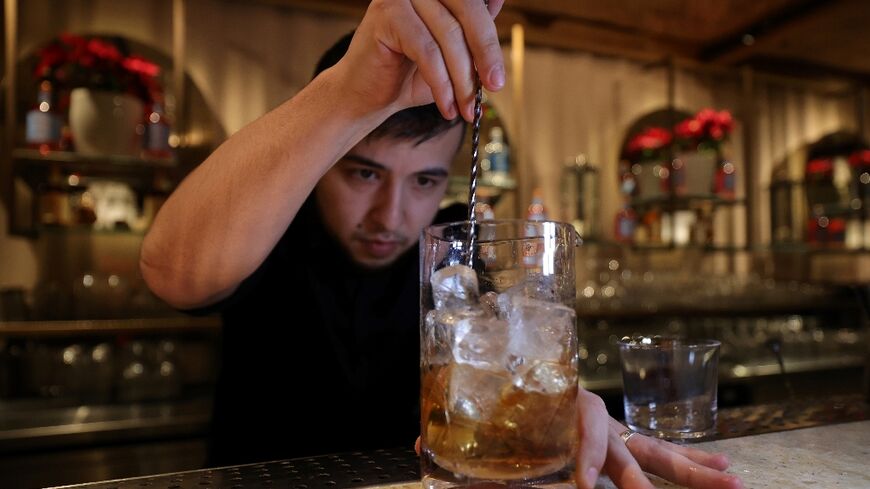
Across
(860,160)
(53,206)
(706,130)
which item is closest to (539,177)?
(706,130)

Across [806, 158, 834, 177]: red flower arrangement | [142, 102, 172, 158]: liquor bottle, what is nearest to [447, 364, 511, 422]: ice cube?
[142, 102, 172, 158]: liquor bottle

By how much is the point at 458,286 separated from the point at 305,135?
493mm

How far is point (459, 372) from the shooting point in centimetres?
64

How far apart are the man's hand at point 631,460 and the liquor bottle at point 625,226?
11.3 feet

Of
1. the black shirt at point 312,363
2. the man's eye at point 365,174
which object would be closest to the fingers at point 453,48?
the man's eye at point 365,174

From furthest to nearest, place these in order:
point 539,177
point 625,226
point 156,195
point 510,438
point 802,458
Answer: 1. point 539,177
2. point 625,226
3. point 156,195
4. point 802,458
5. point 510,438

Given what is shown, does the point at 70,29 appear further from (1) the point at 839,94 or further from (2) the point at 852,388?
(1) the point at 839,94

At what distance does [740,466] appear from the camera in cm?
88

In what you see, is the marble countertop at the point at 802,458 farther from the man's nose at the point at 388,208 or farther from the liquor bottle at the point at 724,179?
the liquor bottle at the point at 724,179

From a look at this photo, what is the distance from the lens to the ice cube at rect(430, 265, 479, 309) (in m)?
0.65

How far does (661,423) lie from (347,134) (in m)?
0.70

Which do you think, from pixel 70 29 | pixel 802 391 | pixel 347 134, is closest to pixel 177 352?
pixel 70 29

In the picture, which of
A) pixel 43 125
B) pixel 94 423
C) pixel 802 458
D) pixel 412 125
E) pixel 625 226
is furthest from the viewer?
pixel 625 226

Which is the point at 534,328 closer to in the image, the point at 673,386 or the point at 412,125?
the point at 673,386
